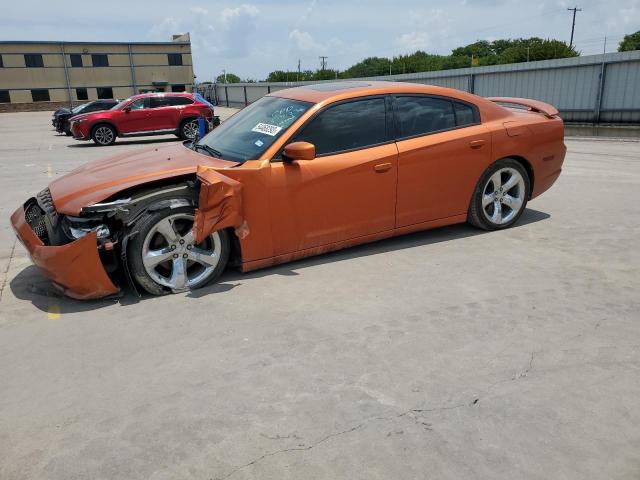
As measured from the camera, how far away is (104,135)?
714 inches

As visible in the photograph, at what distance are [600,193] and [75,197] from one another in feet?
22.1

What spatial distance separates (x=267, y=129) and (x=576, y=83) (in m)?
17.2

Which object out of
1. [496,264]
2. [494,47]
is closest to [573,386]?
[496,264]

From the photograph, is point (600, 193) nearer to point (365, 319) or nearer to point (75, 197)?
point (365, 319)

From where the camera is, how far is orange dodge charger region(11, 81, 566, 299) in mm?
4051

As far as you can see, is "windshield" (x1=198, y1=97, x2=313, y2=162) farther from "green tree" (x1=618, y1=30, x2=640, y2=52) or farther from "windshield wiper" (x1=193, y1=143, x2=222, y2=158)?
"green tree" (x1=618, y1=30, x2=640, y2=52)

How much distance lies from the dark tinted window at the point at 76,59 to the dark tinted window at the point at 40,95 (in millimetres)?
4105

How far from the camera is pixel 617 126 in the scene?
17.2m

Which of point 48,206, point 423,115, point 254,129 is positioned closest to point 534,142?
point 423,115

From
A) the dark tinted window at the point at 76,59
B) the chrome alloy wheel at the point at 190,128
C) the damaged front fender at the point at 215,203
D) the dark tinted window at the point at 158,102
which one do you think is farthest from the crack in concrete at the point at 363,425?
the dark tinted window at the point at 76,59

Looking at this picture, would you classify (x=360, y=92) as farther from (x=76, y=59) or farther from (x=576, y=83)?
(x=76, y=59)

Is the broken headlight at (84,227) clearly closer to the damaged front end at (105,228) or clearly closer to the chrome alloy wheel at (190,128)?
the damaged front end at (105,228)

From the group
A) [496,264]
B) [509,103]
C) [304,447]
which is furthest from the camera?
[509,103]

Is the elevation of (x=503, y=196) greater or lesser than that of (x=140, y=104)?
lesser
